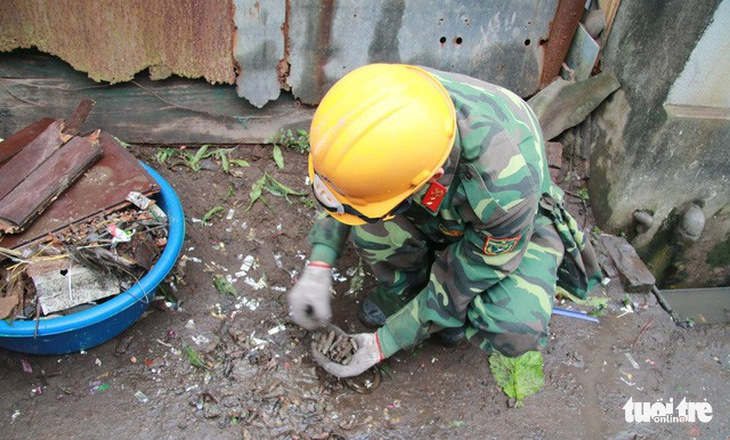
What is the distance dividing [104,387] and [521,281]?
1.96 metres

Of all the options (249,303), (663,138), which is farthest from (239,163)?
(663,138)

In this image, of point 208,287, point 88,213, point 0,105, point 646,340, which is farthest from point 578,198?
point 0,105

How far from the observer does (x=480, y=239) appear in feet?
7.29

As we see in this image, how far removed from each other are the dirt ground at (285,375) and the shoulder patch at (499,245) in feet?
3.03

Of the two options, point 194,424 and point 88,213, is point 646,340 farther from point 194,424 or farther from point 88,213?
point 88,213

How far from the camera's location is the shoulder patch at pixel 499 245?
218 cm

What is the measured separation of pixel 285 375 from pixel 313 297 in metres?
0.53

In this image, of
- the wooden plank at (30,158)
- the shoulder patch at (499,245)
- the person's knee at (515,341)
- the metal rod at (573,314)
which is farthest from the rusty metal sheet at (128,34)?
the metal rod at (573,314)

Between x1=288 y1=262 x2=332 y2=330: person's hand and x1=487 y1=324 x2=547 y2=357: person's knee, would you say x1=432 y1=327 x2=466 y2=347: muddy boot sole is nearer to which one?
x1=487 y1=324 x2=547 y2=357: person's knee

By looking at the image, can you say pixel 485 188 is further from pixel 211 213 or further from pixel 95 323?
pixel 211 213

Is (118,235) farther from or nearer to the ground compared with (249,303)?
farther from the ground

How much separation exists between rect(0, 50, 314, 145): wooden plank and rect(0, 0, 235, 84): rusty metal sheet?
0.09m

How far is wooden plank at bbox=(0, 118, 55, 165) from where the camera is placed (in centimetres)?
277

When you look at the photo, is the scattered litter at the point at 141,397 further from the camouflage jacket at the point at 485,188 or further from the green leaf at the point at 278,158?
the green leaf at the point at 278,158
